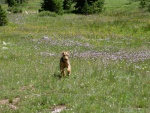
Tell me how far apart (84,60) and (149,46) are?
7007 mm

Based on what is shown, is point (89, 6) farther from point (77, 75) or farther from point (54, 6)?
point (77, 75)

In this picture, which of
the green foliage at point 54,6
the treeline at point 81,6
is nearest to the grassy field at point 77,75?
the green foliage at point 54,6

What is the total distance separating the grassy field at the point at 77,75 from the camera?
37.0 ft

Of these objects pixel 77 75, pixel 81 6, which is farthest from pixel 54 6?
pixel 77 75

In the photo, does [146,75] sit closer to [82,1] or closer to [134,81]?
[134,81]

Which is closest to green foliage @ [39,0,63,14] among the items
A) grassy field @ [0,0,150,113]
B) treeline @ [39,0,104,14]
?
treeline @ [39,0,104,14]

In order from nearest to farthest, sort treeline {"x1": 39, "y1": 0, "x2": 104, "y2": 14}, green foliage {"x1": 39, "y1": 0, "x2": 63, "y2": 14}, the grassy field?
1. the grassy field
2. green foliage {"x1": 39, "y1": 0, "x2": 63, "y2": 14}
3. treeline {"x1": 39, "y1": 0, "x2": 104, "y2": 14}

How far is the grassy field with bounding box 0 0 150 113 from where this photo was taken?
11.3m

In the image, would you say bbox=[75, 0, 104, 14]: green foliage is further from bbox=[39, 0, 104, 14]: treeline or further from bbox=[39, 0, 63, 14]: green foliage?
bbox=[39, 0, 63, 14]: green foliage

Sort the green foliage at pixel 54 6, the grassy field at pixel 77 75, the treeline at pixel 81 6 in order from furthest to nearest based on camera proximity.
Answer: the treeline at pixel 81 6 → the green foliage at pixel 54 6 → the grassy field at pixel 77 75

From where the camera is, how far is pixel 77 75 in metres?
14.6

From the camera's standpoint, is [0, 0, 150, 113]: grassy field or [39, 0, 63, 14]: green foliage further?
[39, 0, 63, 14]: green foliage

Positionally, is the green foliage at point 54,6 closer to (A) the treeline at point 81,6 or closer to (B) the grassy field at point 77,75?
(A) the treeline at point 81,6

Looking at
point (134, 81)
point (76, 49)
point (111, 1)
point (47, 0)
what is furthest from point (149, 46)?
point (111, 1)
